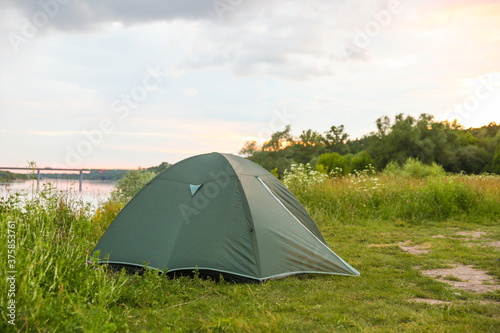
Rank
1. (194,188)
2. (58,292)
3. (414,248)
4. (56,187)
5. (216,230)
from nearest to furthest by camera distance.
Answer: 1. (58,292)
2. (216,230)
3. (194,188)
4. (56,187)
5. (414,248)

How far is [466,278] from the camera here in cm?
554

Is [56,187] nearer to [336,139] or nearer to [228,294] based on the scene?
[228,294]

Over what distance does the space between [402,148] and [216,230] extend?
34.5 meters

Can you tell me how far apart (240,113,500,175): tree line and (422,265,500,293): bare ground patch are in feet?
87.2

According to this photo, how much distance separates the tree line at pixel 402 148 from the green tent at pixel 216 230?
2748 cm

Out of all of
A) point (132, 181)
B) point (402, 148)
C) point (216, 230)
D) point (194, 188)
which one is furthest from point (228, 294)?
point (402, 148)

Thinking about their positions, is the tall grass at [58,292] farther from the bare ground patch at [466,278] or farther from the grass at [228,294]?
the bare ground patch at [466,278]

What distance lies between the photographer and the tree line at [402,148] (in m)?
36.3

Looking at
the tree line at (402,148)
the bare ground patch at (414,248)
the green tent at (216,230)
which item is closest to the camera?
the green tent at (216,230)

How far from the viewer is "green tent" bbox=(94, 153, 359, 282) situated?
16.6 ft

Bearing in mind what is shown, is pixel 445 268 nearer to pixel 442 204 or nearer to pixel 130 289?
pixel 130 289

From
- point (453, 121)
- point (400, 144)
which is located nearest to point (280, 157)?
point (400, 144)

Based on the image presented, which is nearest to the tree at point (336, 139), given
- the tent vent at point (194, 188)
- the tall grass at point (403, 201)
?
the tall grass at point (403, 201)

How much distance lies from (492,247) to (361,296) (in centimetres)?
407
